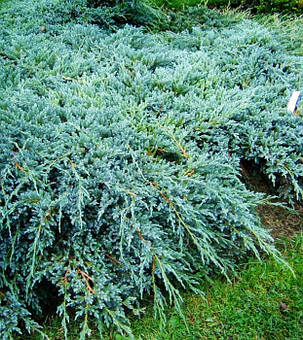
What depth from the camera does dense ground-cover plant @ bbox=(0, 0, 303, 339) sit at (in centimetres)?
219

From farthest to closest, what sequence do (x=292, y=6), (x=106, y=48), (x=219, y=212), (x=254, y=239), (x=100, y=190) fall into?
1. (x=292, y=6)
2. (x=106, y=48)
3. (x=254, y=239)
4. (x=219, y=212)
5. (x=100, y=190)

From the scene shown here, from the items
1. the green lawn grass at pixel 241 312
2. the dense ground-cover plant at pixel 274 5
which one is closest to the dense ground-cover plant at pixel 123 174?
the green lawn grass at pixel 241 312

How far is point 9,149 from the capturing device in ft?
7.61

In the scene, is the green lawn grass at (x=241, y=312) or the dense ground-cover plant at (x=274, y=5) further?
the dense ground-cover plant at (x=274, y=5)

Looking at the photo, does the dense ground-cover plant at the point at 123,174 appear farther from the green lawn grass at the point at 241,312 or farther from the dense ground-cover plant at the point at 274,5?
the dense ground-cover plant at the point at 274,5

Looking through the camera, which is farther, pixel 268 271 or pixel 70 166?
pixel 268 271

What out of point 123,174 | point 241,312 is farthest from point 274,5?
point 241,312

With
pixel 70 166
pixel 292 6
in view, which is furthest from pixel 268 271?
pixel 292 6

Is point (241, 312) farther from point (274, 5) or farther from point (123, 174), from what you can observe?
point (274, 5)

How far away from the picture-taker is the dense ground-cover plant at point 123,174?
219 cm

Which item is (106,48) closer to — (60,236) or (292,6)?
(60,236)

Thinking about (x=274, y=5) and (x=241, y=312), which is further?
(x=274, y=5)

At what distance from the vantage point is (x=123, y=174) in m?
2.31

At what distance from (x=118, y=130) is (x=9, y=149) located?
0.66 metres
